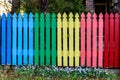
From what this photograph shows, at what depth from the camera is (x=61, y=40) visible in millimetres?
10180

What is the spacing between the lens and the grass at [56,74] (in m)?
9.56

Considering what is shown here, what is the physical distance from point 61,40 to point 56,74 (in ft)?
3.53

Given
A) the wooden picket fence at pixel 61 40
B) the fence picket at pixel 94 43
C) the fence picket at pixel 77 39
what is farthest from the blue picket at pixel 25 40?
the fence picket at pixel 94 43

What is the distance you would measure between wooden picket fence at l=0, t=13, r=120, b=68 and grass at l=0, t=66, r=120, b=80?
263mm

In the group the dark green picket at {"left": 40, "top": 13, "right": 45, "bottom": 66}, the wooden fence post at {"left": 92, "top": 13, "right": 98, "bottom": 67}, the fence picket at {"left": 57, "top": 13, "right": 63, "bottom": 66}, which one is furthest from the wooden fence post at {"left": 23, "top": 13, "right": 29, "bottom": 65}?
the wooden fence post at {"left": 92, "top": 13, "right": 98, "bottom": 67}

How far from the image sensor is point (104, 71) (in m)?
9.84

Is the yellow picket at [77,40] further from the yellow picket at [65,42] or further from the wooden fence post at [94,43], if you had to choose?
the wooden fence post at [94,43]

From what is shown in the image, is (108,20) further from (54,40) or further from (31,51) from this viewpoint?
(31,51)

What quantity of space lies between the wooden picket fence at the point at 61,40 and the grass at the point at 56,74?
0.86 ft

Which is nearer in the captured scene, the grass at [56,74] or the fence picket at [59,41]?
the grass at [56,74]

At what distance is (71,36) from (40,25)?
3.20ft

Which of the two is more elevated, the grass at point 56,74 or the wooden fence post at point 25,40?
the wooden fence post at point 25,40

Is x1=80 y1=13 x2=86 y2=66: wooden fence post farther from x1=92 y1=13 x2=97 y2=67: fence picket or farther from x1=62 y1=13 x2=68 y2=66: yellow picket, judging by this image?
x1=62 y1=13 x2=68 y2=66: yellow picket

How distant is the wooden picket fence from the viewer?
10.1 meters
